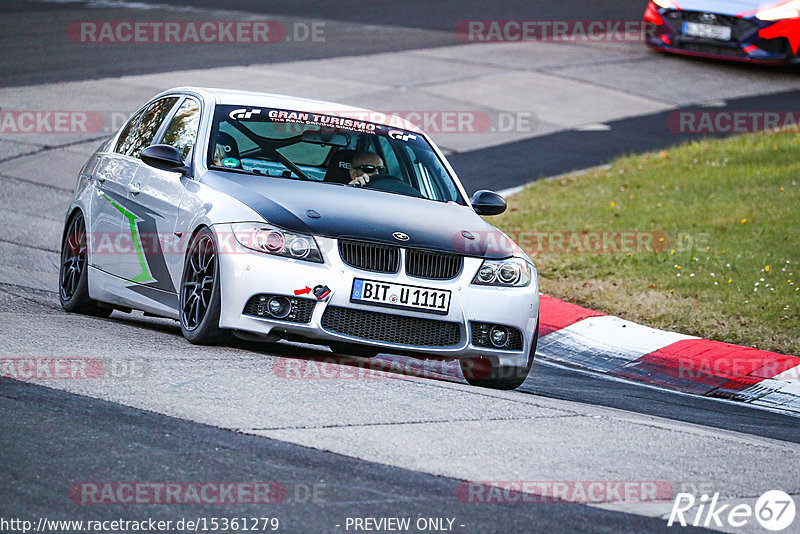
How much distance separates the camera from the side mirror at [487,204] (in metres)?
8.12

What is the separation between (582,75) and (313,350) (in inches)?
572

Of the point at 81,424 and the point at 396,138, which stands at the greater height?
the point at 396,138

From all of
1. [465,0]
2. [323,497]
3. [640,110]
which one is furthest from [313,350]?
[465,0]

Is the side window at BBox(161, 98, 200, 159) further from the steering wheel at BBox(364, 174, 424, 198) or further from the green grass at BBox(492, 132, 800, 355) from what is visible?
the green grass at BBox(492, 132, 800, 355)

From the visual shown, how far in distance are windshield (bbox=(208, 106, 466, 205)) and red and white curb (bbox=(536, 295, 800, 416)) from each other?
1.90m

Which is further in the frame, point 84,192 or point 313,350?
point 84,192

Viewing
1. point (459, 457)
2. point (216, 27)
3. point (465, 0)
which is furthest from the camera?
point (465, 0)

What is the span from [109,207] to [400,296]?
247cm

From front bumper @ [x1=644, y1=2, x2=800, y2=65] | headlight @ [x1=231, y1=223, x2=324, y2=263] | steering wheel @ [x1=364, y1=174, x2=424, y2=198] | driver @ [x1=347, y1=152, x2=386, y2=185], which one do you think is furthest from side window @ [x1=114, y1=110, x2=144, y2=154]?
front bumper @ [x1=644, y1=2, x2=800, y2=65]

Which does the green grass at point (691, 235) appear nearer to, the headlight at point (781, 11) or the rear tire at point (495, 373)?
the rear tire at point (495, 373)

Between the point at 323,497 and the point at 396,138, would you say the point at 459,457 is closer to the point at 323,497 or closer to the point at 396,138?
the point at 323,497

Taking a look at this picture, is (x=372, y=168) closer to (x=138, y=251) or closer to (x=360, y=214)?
(x=360, y=214)

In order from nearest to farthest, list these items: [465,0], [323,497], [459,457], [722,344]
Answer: [323,497]
[459,457]
[722,344]
[465,0]

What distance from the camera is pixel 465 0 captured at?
99.8 ft
